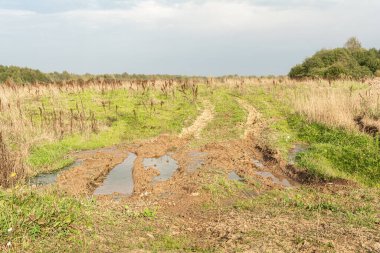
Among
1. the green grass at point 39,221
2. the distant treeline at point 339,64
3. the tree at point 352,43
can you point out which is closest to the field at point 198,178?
the green grass at point 39,221

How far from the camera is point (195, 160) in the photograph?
455 inches

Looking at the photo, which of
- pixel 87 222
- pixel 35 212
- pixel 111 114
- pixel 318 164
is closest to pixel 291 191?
pixel 318 164

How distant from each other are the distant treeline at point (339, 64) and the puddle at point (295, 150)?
21.1 metres

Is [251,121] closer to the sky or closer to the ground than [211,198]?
closer to the sky

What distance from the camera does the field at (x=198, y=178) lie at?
5.71 meters

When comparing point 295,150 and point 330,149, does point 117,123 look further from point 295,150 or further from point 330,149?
point 330,149

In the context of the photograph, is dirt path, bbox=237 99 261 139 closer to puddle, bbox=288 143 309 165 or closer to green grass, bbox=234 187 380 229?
puddle, bbox=288 143 309 165

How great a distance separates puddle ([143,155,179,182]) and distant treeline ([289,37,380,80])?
2405 cm

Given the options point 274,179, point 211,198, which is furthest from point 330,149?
point 211,198

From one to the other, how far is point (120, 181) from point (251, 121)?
853 cm

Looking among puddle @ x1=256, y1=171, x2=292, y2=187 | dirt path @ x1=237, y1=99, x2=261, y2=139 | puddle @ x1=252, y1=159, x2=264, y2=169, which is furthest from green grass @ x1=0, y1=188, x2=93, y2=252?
dirt path @ x1=237, y1=99, x2=261, y2=139

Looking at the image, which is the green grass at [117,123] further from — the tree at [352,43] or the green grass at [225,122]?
the tree at [352,43]

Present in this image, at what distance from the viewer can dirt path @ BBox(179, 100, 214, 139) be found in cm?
1519

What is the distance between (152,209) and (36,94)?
16649mm
